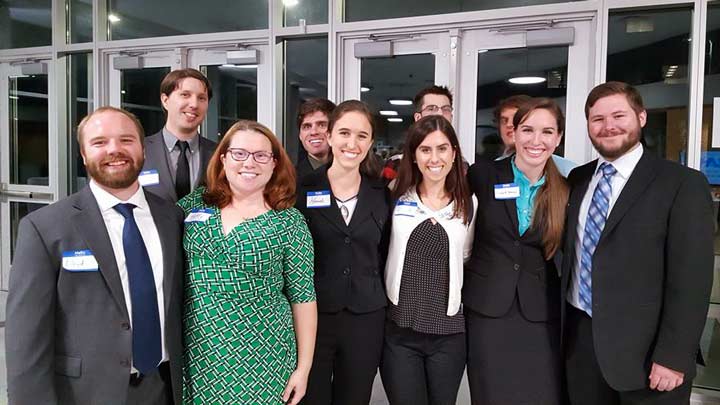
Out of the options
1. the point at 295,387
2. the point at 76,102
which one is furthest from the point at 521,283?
the point at 76,102

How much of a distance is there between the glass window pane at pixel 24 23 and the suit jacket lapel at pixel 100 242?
4607 millimetres

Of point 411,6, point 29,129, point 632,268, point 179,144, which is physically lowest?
point 632,268

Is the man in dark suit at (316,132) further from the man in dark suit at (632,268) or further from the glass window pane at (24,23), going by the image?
the glass window pane at (24,23)

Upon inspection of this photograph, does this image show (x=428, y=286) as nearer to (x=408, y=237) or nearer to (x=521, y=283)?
(x=408, y=237)

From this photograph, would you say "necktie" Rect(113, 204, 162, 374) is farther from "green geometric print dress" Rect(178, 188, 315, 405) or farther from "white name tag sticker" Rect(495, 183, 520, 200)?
"white name tag sticker" Rect(495, 183, 520, 200)

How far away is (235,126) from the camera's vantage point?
1.86m

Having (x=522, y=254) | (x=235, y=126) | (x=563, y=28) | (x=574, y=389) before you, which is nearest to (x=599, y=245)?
(x=522, y=254)

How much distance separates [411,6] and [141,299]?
10.5ft

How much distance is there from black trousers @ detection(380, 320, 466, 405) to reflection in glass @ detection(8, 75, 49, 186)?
189 inches

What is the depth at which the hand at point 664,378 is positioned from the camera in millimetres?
1897

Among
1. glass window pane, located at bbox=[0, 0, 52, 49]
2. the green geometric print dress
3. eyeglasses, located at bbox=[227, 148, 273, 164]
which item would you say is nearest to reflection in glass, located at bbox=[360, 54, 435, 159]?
eyeglasses, located at bbox=[227, 148, 273, 164]

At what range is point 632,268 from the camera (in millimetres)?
1950

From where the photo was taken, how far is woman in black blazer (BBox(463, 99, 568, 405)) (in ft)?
6.95

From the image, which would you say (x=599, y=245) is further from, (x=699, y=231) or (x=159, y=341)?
(x=159, y=341)
